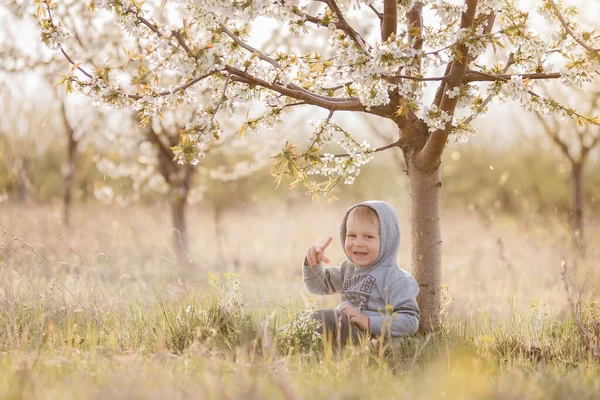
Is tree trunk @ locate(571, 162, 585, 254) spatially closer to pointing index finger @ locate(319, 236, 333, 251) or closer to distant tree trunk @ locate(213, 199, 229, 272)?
distant tree trunk @ locate(213, 199, 229, 272)

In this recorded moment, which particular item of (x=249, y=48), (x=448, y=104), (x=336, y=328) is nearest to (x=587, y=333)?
(x=336, y=328)

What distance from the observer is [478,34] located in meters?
3.64

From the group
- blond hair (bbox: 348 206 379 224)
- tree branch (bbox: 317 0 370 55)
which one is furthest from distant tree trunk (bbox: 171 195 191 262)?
tree branch (bbox: 317 0 370 55)

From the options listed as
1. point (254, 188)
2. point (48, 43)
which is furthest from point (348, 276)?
point (254, 188)

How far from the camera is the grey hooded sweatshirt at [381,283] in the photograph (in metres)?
4.22

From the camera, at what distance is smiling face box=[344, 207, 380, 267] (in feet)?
14.5

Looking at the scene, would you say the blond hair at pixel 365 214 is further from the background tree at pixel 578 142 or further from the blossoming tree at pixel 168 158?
the background tree at pixel 578 142

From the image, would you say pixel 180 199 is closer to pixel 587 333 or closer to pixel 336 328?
pixel 336 328

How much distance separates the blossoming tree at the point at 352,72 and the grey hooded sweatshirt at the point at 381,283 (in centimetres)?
31

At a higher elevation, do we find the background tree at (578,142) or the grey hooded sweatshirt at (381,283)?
the background tree at (578,142)

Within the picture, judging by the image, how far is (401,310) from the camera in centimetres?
427

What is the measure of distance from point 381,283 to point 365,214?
501 mm

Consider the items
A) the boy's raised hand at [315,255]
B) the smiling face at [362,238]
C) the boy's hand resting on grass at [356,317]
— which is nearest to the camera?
the boy's hand resting on grass at [356,317]

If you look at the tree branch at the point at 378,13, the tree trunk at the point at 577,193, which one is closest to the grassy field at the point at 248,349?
the tree trunk at the point at 577,193
